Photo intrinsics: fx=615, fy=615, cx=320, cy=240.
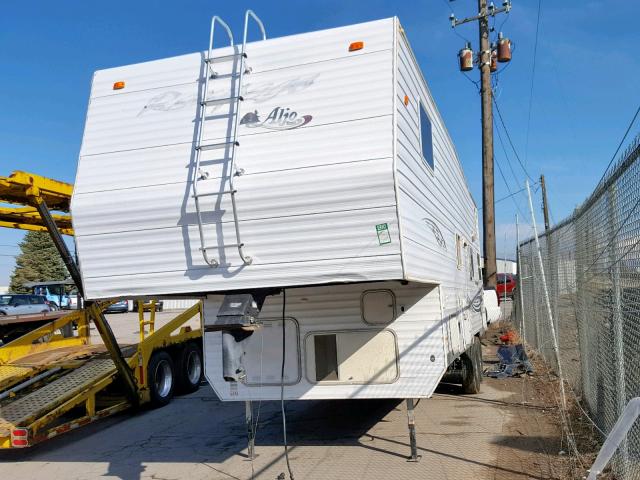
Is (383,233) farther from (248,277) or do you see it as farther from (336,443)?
(336,443)

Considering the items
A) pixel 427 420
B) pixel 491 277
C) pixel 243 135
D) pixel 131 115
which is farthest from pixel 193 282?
pixel 491 277

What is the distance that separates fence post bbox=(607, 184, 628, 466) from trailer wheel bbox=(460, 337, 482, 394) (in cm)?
362

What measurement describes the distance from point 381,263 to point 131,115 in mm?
2740

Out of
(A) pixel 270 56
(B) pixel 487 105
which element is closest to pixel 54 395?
(A) pixel 270 56

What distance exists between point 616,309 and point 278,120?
3.23 meters

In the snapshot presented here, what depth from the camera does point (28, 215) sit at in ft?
30.8

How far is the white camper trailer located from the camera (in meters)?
4.86

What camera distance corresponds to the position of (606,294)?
5633 mm

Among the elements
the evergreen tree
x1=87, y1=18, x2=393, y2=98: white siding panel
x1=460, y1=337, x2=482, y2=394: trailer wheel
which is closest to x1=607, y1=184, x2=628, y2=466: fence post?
x1=87, y1=18, x2=393, y2=98: white siding panel

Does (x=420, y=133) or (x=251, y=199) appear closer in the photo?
(x=251, y=199)

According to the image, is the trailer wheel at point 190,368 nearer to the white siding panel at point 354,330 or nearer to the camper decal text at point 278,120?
the white siding panel at point 354,330

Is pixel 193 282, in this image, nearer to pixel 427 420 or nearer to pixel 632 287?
pixel 632 287

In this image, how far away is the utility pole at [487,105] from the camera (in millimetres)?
17531

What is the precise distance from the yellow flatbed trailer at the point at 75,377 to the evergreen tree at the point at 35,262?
47.2 m
